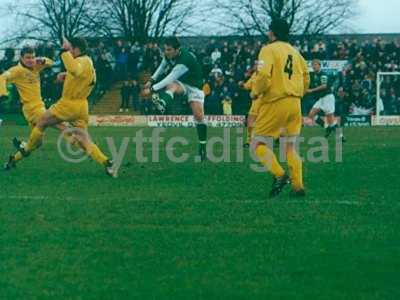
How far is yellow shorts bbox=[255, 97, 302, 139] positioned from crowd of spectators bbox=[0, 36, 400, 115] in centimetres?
3007

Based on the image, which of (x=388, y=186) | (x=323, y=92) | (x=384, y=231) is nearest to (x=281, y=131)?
(x=388, y=186)

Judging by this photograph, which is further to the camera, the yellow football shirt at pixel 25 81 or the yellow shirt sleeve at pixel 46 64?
the yellow football shirt at pixel 25 81

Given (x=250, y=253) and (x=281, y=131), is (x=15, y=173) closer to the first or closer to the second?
(x=281, y=131)

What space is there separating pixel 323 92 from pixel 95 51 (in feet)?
72.8

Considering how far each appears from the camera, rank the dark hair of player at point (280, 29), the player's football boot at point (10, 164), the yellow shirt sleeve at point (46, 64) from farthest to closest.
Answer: the yellow shirt sleeve at point (46, 64) < the player's football boot at point (10, 164) < the dark hair of player at point (280, 29)

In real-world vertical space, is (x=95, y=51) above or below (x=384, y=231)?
above

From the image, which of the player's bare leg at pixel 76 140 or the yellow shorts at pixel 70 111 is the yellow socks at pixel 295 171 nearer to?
the player's bare leg at pixel 76 140

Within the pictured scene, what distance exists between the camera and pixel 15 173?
17.0m

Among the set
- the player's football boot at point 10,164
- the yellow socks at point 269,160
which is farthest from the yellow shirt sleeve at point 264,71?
the player's football boot at point 10,164

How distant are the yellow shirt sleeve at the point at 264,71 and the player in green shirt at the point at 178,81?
18.4 ft

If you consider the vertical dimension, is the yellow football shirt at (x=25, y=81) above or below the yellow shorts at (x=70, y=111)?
above

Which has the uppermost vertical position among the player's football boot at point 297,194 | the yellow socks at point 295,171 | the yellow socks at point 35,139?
the yellow socks at point 35,139

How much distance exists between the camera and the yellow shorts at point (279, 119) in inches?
515

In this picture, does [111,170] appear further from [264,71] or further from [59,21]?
[59,21]
